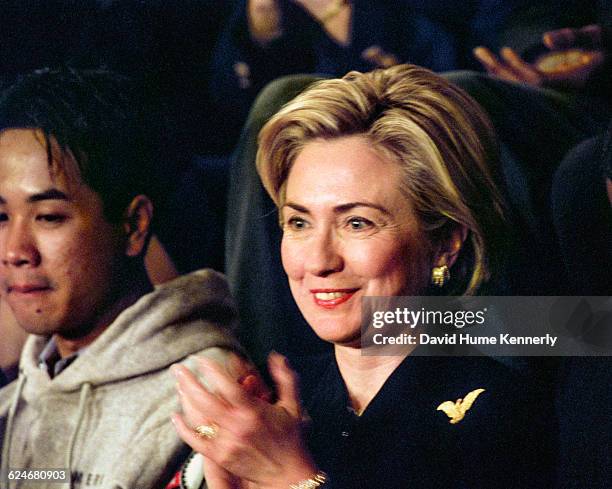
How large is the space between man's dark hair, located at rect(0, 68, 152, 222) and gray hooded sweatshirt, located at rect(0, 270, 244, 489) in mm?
313

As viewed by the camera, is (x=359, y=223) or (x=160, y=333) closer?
(x=359, y=223)

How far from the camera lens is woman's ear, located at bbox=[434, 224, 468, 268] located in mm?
2273

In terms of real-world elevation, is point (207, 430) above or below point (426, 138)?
below

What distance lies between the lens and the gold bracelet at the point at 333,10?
8.18 feet

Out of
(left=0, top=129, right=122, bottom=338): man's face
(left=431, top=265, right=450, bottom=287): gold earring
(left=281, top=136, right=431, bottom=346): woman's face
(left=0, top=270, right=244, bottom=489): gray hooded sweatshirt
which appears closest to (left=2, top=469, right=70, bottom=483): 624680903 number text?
(left=0, top=270, right=244, bottom=489): gray hooded sweatshirt

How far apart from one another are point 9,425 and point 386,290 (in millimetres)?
1137

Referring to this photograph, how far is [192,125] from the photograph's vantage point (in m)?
2.49

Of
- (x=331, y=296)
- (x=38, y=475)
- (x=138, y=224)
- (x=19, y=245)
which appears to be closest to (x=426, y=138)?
(x=331, y=296)

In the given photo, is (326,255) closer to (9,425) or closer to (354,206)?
(354,206)

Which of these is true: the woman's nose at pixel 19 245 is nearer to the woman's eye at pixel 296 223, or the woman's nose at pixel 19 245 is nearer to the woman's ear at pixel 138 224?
the woman's ear at pixel 138 224

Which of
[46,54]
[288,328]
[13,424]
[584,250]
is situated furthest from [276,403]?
[46,54]

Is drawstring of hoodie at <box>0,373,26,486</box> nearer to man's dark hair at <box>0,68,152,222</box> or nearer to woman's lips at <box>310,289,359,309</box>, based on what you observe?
man's dark hair at <box>0,68,152,222</box>

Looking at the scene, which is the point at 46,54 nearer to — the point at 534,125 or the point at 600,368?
the point at 534,125

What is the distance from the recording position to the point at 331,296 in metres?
2.29
